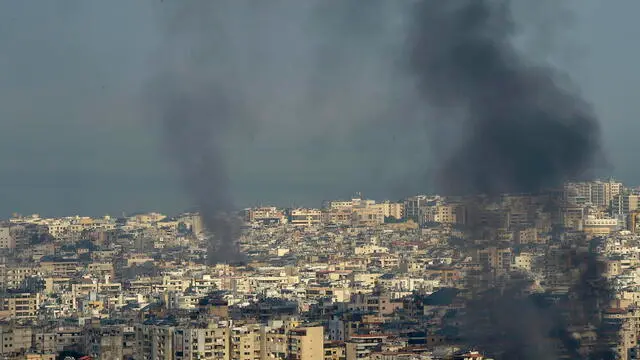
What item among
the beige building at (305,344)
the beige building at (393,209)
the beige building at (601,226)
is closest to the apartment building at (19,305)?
the beige building at (305,344)

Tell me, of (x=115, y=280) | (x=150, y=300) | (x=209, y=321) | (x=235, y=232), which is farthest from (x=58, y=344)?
(x=235, y=232)

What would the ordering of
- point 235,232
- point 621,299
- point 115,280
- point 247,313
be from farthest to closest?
1. point 235,232
2. point 115,280
3. point 247,313
4. point 621,299

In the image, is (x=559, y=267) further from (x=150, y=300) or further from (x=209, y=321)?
(x=150, y=300)

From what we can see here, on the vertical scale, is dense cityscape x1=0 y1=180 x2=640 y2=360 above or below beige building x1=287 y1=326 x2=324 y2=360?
above

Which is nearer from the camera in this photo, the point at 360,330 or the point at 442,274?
the point at 360,330

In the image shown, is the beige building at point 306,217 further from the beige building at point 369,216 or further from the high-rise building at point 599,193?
the high-rise building at point 599,193

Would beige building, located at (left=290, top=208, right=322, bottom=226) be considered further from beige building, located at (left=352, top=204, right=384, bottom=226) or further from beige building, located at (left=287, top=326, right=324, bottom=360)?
beige building, located at (left=287, top=326, right=324, bottom=360)

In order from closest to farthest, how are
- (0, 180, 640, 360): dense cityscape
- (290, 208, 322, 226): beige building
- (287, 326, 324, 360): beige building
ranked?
(287, 326, 324, 360): beige building → (0, 180, 640, 360): dense cityscape → (290, 208, 322, 226): beige building

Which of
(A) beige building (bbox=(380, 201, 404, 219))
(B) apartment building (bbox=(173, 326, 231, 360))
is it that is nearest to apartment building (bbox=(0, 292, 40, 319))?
(B) apartment building (bbox=(173, 326, 231, 360))
